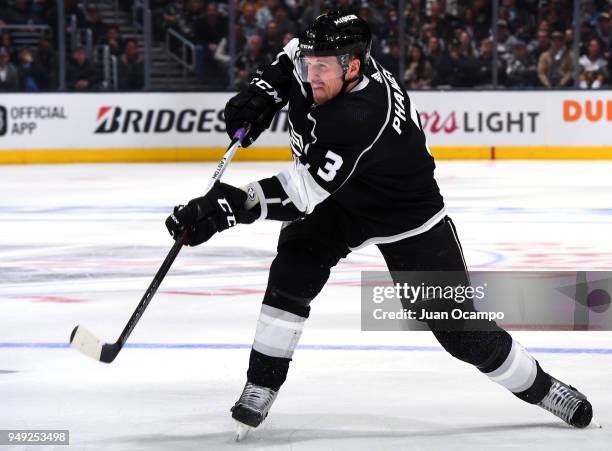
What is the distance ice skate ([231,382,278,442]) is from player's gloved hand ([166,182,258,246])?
0.45m

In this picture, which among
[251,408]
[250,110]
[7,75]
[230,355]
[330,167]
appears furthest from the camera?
[7,75]

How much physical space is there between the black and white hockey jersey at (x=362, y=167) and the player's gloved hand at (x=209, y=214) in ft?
0.18

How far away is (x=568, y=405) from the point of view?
3332 millimetres

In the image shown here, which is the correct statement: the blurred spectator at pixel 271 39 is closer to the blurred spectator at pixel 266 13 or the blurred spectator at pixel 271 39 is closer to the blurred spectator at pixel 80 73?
the blurred spectator at pixel 266 13

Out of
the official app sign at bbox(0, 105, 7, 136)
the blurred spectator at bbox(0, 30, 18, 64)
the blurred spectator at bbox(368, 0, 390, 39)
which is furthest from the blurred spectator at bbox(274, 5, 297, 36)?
the official app sign at bbox(0, 105, 7, 136)

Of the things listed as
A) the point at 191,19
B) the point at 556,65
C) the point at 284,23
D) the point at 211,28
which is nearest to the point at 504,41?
the point at 556,65

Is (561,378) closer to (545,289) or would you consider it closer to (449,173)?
(545,289)

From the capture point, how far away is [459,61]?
14.0m

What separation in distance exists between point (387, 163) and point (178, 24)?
11.1 m

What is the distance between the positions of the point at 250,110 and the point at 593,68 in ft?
35.9

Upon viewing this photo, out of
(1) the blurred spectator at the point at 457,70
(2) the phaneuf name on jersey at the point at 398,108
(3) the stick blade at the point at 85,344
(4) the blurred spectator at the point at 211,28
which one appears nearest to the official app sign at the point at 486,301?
(2) the phaneuf name on jersey at the point at 398,108

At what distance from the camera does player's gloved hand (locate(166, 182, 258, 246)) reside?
9.96ft

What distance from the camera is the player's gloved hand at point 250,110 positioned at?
3600 millimetres

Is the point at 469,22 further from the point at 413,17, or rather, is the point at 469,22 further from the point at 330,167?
the point at 330,167
